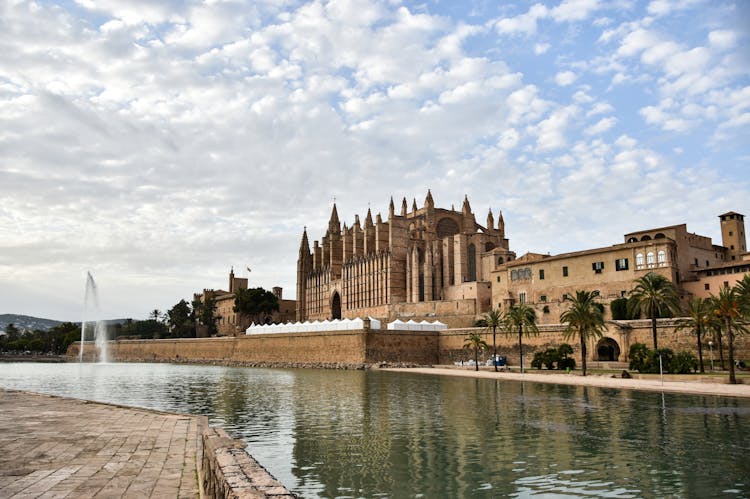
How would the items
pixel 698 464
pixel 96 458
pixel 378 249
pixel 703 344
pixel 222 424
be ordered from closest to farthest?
pixel 96 458
pixel 698 464
pixel 222 424
pixel 703 344
pixel 378 249

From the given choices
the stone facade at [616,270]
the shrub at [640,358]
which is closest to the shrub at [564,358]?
the shrub at [640,358]

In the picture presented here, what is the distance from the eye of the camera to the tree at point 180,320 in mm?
110000

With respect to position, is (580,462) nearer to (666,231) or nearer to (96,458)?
(96,458)

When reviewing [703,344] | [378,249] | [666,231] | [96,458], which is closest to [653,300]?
[703,344]

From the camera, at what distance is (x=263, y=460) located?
13.1m

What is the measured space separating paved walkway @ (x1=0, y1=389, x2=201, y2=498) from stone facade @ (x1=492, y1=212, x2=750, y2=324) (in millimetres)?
44317

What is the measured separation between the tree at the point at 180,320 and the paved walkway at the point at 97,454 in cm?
9613

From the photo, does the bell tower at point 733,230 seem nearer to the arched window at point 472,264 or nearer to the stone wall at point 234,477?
the arched window at point 472,264

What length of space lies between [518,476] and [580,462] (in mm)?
2044

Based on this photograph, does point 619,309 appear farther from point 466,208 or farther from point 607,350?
point 466,208

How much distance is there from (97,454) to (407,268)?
72697mm

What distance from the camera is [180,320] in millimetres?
110000

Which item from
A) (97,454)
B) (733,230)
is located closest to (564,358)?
(97,454)

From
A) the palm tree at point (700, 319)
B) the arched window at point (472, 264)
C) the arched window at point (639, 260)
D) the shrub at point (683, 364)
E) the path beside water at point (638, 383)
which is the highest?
the arched window at point (472, 264)
